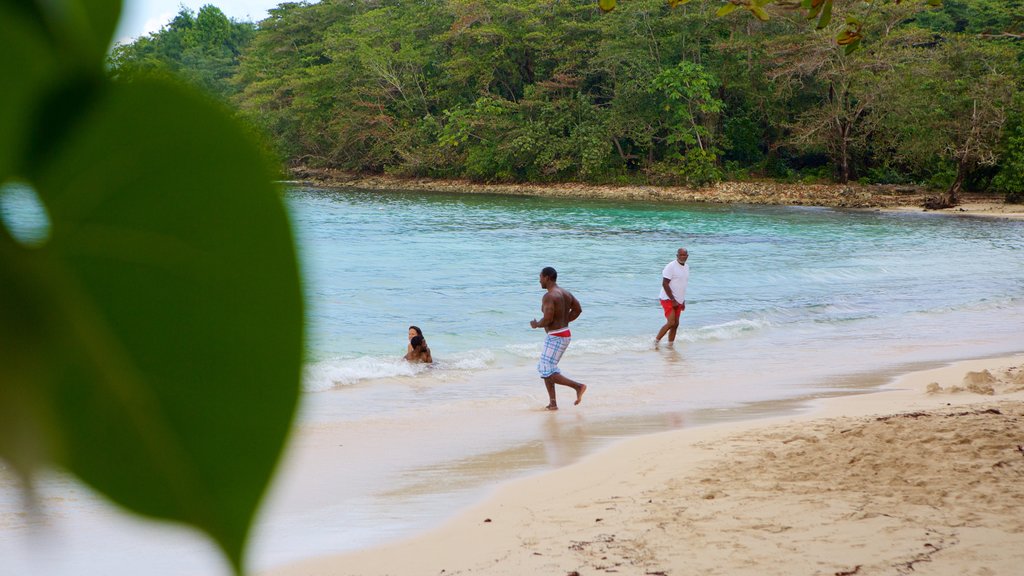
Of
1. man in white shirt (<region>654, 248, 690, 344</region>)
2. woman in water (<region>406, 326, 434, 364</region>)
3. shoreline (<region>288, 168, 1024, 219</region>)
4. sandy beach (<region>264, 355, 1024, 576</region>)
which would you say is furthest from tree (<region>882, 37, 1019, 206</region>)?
sandy beach (<region>264, 355, 1024, 576</region>)

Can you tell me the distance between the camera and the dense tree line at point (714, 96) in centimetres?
2811

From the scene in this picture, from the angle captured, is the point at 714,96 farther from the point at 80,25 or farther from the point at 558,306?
the point at 80,25

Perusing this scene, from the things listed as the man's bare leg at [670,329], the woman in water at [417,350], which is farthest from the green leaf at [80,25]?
the man's bare leg at [670,329]

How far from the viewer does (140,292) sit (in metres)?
0.11

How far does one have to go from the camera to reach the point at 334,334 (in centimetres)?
1255

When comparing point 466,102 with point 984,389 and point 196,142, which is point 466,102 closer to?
point 984,389

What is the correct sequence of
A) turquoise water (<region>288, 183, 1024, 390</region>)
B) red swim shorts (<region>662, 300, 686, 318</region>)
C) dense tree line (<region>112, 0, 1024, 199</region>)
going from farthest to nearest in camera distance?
1. dense tree line (<region>112, 0, 1024, 199</region>)
2. turquoise water (<region>288, 183, 1024, 390</region>)
3. red swim shorts (<region>662, 300, 686, 318</region>)

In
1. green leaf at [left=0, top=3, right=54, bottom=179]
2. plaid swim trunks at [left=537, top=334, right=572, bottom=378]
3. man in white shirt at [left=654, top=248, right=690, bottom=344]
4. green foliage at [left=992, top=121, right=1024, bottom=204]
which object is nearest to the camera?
green leaf at [left=0, top=3, right=54, bottom=179]

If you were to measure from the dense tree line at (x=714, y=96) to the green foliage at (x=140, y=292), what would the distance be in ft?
88.3

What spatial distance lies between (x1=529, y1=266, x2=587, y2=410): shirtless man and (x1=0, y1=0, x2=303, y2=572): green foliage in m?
8.13

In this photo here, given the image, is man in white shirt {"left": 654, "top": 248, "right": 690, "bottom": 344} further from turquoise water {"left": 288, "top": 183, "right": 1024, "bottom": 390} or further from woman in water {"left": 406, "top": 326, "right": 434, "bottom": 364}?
woman in water {"left": 406, "top": 326, "right": 434, "bottom": 364}

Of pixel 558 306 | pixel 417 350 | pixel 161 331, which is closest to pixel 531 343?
pixel 417 350

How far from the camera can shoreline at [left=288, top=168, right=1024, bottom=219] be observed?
28203 mm

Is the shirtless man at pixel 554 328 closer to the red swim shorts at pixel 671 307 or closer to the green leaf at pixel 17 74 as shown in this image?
the red swim shorts at pixel 671 307
